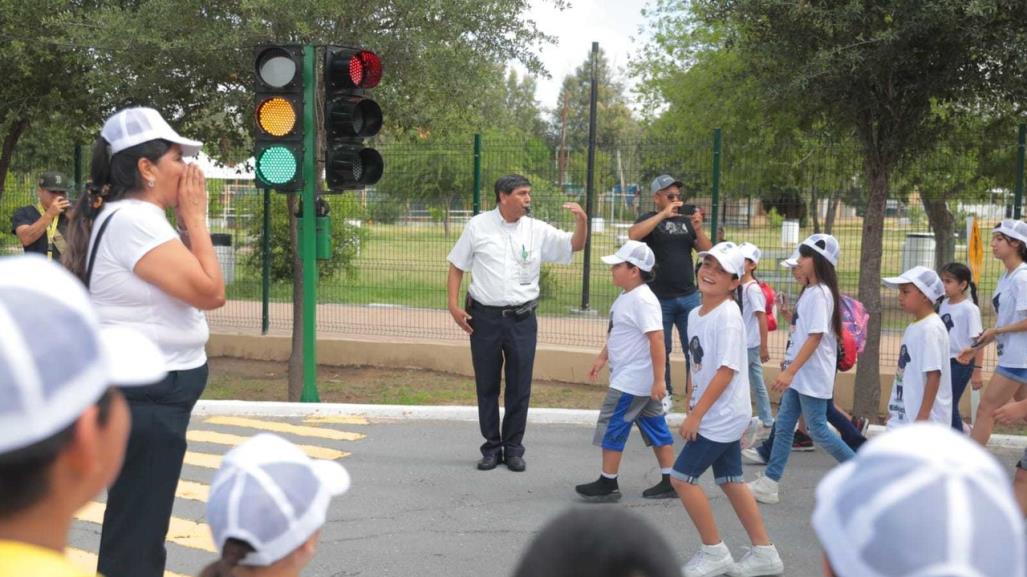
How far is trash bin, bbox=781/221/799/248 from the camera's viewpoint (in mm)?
11969

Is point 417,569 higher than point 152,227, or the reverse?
point 152,227

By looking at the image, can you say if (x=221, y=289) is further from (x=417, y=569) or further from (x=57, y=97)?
(x=57, y=97)

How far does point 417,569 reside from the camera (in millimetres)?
5801

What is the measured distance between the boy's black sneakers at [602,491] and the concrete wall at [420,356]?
12.7 feet

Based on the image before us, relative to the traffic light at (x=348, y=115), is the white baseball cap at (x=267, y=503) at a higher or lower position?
lower

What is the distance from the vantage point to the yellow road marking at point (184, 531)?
6.17 meters

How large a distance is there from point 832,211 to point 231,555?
11.1m

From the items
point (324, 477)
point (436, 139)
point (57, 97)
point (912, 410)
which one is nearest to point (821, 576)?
point (912, 410)

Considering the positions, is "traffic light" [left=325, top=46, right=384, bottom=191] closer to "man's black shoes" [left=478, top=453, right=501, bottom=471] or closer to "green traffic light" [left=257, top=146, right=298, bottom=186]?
"green traffic light" [left=257, top=146, right=298, bottom=186]

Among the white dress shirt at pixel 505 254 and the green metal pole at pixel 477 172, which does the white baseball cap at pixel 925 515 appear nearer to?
the white dress shirt at pixel 505 254

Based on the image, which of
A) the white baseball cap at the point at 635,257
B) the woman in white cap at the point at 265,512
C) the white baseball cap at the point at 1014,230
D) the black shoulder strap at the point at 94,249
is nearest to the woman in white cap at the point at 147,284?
the black shoulder strap at the point at 94,249

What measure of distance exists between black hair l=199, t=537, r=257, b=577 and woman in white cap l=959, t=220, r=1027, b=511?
246 inches

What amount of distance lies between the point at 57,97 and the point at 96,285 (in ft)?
32.9

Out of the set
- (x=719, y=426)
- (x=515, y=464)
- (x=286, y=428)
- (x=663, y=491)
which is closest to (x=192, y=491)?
(x=286, y=428)
